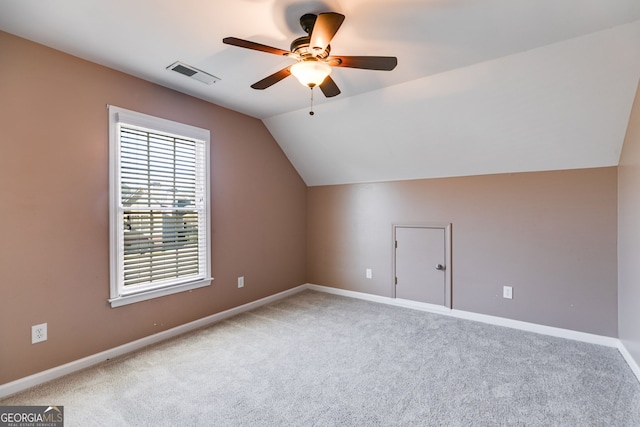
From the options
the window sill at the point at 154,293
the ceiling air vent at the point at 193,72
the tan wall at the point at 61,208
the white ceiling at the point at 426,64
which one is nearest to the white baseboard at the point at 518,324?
the white ceiling at the point at 426,64

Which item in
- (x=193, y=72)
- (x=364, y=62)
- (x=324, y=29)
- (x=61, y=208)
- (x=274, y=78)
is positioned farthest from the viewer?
(x=193, y=72)

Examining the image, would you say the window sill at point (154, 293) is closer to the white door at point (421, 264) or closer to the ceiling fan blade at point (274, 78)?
the ceiling fan blade at point (274, 78)

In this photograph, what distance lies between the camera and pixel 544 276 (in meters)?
2.98

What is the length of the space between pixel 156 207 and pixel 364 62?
2198mm

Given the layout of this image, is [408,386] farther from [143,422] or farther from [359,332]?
[143,422]

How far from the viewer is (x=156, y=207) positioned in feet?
9.25

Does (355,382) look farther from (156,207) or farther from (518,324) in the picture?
(156,207)

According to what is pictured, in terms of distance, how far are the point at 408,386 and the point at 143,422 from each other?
5.43 ft

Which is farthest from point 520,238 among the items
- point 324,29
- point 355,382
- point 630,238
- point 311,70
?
point 324,29

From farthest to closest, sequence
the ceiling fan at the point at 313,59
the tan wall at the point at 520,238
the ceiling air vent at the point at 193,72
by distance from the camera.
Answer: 1. the tan wall at the point at 520,238
2. the ceiling air vent at the point at 193,72
3. the ceiling fan at the point at 313,59

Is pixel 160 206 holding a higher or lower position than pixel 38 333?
higher

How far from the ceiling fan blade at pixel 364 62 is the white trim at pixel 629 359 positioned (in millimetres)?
2689

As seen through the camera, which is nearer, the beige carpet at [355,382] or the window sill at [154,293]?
the beige carpet at [355,382]

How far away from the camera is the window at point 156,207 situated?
8.41 ft
